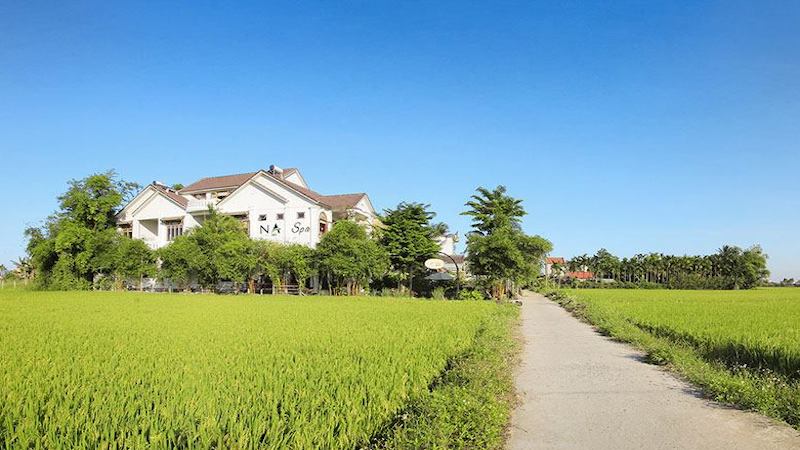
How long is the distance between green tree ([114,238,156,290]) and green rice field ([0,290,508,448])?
25034 millimetres

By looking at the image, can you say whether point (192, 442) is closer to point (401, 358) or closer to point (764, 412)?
point (401, 358)

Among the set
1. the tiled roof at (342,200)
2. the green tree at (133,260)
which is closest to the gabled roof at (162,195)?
the green tree at (133,260)

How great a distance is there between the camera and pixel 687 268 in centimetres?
7306

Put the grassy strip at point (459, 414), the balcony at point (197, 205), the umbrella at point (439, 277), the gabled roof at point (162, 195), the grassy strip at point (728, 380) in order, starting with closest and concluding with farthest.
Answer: the grassy strip at point (459, 414)
the grassy strip at point (728, 380)
the umbrella at point (439, 277)
the balcony at point (197, 205)
the gabled roof at point (162, 195)

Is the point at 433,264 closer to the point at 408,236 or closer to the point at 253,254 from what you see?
the point at 408,236

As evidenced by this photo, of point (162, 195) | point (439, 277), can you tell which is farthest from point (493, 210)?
point (162, 195)

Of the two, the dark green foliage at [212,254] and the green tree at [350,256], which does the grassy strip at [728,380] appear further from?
the dark green foliage at [212,254]

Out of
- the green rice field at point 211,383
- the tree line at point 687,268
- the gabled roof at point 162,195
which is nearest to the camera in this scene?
the green rice field at point 211,383

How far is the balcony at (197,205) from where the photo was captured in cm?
3800

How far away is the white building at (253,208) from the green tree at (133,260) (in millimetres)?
2548

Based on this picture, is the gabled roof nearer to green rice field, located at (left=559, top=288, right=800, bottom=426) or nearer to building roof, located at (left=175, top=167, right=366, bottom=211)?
building roof, located at (left=175, top=167, right=366, bottom=211)

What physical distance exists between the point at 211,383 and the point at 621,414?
15.5ft

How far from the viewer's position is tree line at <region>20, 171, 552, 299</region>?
31641 mm

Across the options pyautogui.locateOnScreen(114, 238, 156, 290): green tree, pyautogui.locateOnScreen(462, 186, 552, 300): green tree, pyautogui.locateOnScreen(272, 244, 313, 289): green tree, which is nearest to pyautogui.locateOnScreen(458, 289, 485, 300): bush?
pyautogui.locateOnScreen(462, 186, 552, 300): green tree
